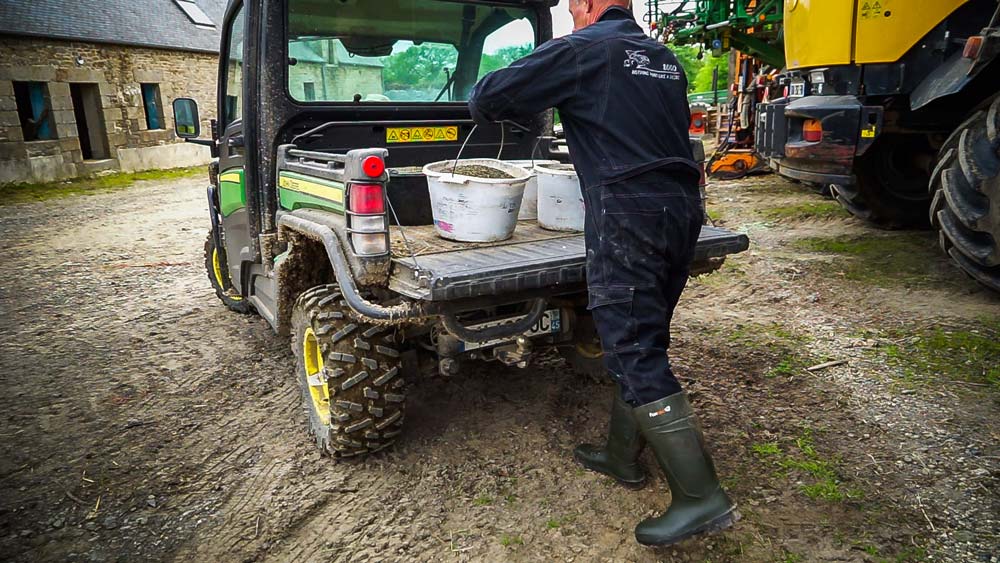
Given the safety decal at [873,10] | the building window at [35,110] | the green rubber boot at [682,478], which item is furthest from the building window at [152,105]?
the green rubber boot at [682,478]

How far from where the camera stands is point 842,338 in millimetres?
4305

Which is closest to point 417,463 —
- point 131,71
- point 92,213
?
point 92,213

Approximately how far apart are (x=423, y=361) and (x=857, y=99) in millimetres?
4202

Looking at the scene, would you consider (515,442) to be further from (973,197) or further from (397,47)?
(973,197)

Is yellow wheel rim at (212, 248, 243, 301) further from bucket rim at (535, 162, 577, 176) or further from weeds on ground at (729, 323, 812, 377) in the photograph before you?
weeds on ground at (729, 323, 812, 377)

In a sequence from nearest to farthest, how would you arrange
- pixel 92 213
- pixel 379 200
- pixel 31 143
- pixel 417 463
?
1. pixel 379 200
2. pixel 417 463
3. pixel 92 213
4. pixel 31 143

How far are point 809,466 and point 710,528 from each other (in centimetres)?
80

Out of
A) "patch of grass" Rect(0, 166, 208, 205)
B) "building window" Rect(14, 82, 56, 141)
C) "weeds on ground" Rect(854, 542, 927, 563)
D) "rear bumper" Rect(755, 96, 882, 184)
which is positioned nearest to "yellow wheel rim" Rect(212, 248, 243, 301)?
"weeds on ground" Rect(854, 542, 927, 563)

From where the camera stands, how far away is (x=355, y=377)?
2.87 meters

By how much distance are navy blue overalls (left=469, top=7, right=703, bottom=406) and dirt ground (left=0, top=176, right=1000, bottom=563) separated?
2.48 feet

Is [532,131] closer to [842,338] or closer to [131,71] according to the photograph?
[842,338]

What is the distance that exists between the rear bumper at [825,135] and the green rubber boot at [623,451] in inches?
142

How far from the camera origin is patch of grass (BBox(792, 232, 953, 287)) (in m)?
5.31

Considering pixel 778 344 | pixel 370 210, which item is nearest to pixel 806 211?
pixel 778 344
